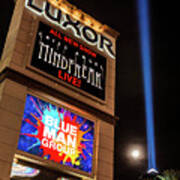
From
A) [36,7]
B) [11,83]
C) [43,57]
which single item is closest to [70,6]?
[36,7]

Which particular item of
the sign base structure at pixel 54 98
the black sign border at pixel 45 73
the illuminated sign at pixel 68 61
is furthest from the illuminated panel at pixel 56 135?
the illuminated sign at pixel 68 61

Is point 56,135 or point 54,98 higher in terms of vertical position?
point 54,98

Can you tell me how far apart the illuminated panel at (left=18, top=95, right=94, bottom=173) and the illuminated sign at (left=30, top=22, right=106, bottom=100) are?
7.17ft

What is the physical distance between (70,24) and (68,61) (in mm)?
3296

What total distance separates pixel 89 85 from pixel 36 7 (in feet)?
20.4

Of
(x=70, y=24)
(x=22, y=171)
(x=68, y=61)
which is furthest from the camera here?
(x=70, y=24)

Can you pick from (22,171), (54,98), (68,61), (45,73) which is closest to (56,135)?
(54,98)

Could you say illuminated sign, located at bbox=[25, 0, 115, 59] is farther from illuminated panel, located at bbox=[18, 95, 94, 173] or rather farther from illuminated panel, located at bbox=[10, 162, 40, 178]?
illuminated panel, located at bbox=[10, 162, 40, 178]

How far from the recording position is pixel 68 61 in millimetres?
19797

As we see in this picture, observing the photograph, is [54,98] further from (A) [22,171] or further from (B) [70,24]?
(B) [70,24]

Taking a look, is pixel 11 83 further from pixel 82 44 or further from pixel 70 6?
pixel 70 6

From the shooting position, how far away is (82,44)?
2144cm

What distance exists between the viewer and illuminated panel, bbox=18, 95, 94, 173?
52.7 feet

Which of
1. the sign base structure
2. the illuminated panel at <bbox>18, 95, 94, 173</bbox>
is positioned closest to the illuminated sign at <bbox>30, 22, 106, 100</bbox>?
the sign base structure
